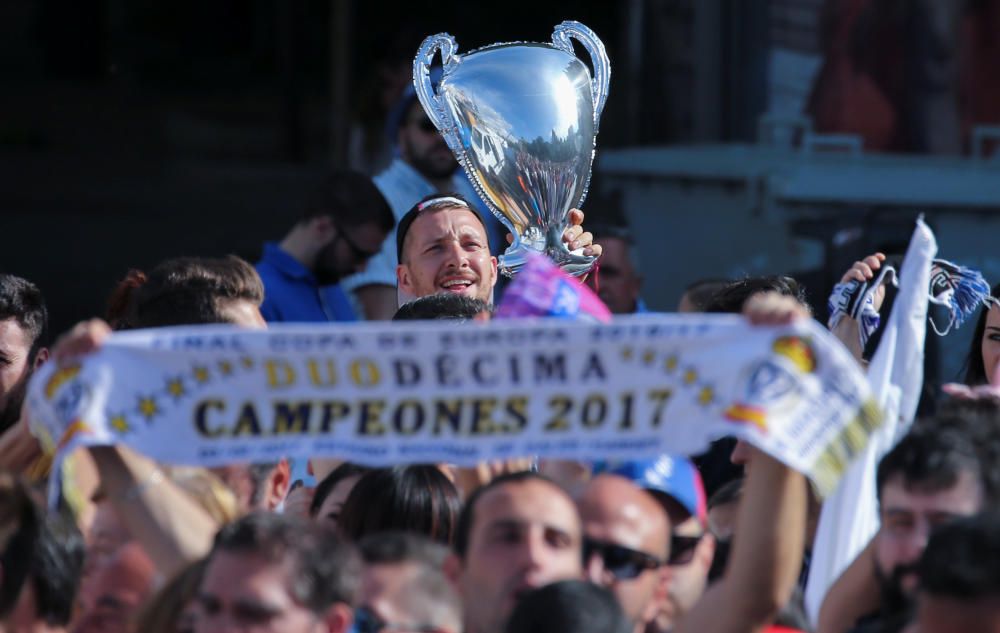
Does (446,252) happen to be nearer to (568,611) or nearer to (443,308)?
(443,308)

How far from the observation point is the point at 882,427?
13.4 ft

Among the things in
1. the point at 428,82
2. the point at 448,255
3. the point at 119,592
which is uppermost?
the point at 428,82

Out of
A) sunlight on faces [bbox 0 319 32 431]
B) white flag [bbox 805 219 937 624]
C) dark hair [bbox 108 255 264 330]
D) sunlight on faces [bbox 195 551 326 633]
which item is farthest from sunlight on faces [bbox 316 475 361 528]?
sunlight on faces [bbox 0 319 32 431]

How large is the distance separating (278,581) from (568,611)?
49 centimetres

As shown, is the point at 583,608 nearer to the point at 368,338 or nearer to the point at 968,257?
the point at 368,338

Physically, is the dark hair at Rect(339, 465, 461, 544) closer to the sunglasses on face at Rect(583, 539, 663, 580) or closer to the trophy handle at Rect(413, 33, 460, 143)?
the sunglasses on face at Rect(583, 539, 663, 580)

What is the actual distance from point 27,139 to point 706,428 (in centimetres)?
1336

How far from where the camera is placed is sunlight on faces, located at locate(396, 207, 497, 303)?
5.17 m

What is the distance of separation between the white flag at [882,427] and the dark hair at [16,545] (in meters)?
1.59

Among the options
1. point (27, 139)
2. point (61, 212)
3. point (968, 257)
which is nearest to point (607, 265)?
point (968, 257)

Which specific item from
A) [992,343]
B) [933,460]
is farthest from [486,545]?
[992,343]

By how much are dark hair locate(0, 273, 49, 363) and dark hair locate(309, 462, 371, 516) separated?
128 cm

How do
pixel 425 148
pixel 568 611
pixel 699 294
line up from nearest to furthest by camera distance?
pixel 568 611, pixel 699 294, pixel 425 148

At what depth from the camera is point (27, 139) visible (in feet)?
51.6
